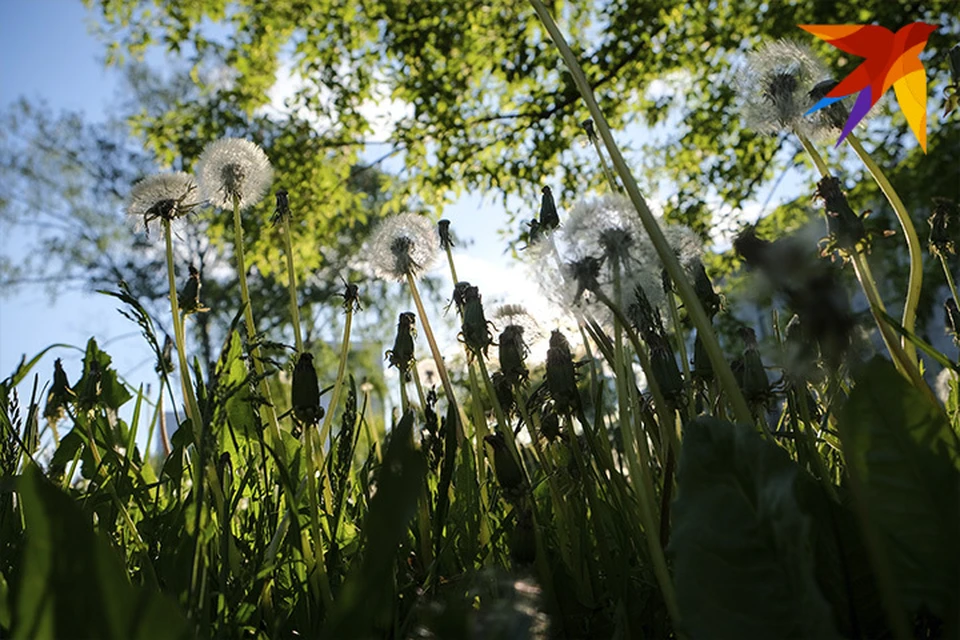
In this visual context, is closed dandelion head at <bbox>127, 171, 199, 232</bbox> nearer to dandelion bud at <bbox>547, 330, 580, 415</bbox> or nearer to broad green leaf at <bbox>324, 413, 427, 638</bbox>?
A: dandelion bud at <bbox>547, 330, 580, 415</bbox>

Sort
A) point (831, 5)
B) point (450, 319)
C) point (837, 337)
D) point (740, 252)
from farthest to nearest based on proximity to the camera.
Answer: point (831, 5) → point (450, 319) → point (740, 252) → point (837, 337)

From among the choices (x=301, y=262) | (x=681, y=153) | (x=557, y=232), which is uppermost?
(x=681, y=153)

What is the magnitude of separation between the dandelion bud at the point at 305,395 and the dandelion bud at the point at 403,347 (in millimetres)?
345

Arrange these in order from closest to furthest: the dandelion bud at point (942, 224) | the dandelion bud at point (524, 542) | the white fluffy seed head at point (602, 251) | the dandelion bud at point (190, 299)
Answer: the dandelion bud at point (524, 542) < the white fluffy seed head at point (602, 251) < the dandelion bud at point (942, 224) < the dandelion bud at point (190, 299)

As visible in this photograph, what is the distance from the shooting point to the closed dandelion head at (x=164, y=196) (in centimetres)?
122

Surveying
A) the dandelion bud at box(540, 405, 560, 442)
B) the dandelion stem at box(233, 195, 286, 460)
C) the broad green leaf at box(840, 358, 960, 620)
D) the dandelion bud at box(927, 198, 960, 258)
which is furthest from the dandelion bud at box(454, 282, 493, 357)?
the dandelion bud at box(927, 198, 960, 258)

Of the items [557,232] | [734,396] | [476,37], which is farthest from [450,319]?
[476,37]

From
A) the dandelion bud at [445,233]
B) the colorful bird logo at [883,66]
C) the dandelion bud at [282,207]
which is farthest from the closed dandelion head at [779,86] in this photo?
the dandelion bud at [282,207]

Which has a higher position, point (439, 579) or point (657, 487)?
point (657, 487)

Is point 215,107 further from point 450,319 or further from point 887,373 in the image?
point 887,373

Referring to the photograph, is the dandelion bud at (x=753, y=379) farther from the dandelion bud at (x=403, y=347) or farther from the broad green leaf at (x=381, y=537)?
the broad green leaf at (x=381, y=537)

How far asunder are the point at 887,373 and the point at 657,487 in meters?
0.61

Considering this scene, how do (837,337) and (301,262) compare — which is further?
(301,262)

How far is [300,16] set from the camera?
24.8 ft
